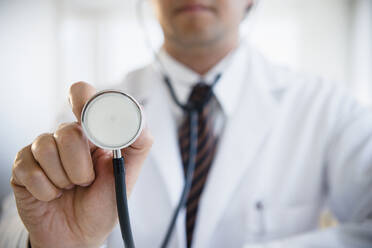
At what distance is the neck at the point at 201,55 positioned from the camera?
811 mm

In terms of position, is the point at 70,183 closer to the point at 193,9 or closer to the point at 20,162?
the point at 20,162

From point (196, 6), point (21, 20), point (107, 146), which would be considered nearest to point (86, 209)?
point (107, 146)

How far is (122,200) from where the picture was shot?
293mm

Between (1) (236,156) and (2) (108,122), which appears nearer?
(2) (108,122)

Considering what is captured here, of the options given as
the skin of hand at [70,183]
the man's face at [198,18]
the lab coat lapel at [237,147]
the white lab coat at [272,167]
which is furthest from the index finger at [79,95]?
the man's face at [198,18]

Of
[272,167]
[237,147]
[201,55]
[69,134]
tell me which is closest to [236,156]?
[237,147]

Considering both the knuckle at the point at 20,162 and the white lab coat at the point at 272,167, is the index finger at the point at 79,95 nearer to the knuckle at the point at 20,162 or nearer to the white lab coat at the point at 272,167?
the knuckle at the point at 20,162

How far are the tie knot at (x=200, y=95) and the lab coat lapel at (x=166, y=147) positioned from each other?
0.06 meters

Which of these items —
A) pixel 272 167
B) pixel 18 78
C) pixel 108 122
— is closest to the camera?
pixel 108 122

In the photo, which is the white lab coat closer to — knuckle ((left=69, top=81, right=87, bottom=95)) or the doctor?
the doctor

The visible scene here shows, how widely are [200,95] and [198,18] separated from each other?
0.59 feet

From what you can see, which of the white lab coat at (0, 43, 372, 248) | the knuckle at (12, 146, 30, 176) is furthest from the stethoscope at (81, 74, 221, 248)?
the white lab coat at (0, 43, 372, 248)

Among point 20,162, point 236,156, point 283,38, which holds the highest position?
point 20,162

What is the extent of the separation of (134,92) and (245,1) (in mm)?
385
